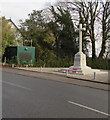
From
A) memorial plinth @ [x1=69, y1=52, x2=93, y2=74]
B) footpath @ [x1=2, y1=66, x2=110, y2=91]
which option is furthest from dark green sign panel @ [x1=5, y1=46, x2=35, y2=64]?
footpath @ [x1=2, y1=66, x2=110, y2=91]

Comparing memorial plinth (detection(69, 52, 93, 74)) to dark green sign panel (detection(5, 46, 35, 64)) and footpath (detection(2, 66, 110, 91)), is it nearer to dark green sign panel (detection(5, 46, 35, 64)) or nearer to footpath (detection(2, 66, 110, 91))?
footpath (detection(2, 66, 110, 91))

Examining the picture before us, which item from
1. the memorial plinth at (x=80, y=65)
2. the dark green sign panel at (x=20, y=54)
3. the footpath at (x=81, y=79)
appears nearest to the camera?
the footpath at (x=81, y=79)

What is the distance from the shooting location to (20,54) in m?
33.2

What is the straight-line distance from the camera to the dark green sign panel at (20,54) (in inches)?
1284

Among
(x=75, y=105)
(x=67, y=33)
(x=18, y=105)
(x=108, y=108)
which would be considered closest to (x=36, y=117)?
(x=18, y=105)

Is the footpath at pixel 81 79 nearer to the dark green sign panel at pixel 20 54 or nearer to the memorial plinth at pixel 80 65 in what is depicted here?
the memorial plinth at pixel 80 65

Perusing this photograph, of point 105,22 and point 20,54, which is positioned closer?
point 20,54

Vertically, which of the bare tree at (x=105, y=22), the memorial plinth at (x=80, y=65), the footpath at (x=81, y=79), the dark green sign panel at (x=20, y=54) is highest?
the bare tree at (x=105, y=22)

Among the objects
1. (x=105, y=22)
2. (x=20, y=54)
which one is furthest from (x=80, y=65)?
(x=105, y=22)

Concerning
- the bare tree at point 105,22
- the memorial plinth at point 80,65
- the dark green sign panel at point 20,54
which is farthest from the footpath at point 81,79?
the bare tree at point 105,22

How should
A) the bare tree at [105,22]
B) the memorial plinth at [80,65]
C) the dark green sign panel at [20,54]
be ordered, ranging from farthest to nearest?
the bare tree at [105,22] < the dark green sign panel at [20,54] < the memorial plinth at [80,65]

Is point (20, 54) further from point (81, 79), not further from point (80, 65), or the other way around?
point (81, 79)

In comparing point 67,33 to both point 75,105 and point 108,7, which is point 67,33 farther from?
point 75,105

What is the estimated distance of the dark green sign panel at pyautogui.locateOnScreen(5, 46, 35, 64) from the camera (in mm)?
32625
